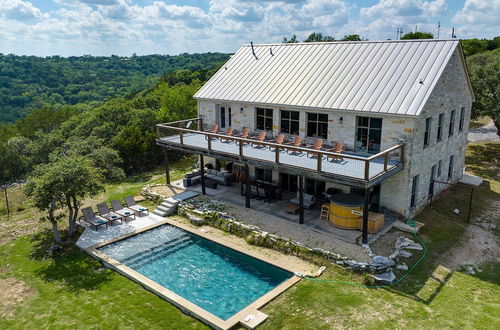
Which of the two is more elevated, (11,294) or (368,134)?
(368,134)

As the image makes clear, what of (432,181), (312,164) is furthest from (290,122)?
(432,181)

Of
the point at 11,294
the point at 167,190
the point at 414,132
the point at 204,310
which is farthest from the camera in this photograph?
the point at 167,190

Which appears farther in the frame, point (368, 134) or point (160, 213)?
point (160, 213)

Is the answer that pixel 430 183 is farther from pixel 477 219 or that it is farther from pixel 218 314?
pixel 218 314

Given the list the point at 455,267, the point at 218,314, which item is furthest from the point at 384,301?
the point at 218,314

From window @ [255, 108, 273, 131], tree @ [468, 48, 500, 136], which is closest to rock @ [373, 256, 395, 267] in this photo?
window @ [255, 108, 273, 131]

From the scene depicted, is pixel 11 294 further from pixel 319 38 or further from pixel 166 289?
pixel 319 38

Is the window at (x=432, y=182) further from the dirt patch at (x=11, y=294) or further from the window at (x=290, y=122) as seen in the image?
the dirt patch at (x=11, y=294)

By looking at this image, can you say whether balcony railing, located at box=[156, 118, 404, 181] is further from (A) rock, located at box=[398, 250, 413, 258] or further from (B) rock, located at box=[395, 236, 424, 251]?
(A) rock, located at box=[398, 250, 413, 258]
